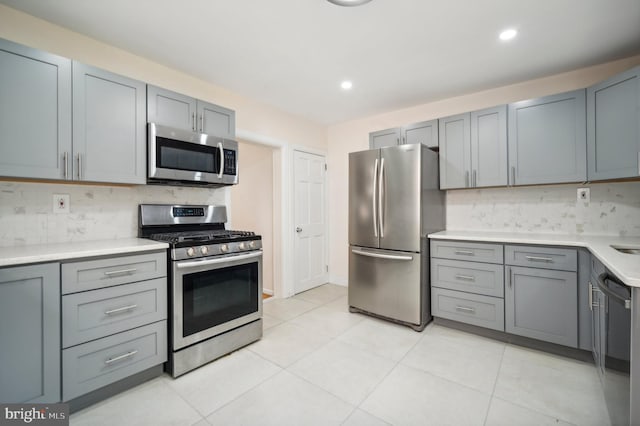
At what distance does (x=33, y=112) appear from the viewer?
1.71m

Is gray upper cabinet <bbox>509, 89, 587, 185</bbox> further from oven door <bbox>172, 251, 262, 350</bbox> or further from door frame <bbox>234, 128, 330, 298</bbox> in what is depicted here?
oven door <bbox>172, 251, 262, 350</bbox>

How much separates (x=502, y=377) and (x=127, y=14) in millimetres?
3594

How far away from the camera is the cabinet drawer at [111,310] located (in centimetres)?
162

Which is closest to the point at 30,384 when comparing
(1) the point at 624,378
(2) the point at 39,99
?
(2) the point at 39,99

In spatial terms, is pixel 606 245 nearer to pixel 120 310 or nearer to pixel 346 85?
pixel 346 85

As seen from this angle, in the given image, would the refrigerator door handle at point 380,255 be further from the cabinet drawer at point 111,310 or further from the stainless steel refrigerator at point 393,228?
the cabinet drawer at point 111,310

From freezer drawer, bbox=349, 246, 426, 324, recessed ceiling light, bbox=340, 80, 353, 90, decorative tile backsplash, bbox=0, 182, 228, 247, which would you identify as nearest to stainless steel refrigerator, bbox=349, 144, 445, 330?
freezer drawer, bbox=349, 246, 426, 324

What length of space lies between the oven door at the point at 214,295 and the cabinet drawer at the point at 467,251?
1742 millimetres

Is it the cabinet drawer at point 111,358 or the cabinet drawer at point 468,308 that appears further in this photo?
the cabinet drawer at point 468,308

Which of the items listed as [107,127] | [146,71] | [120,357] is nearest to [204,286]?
[120,357]

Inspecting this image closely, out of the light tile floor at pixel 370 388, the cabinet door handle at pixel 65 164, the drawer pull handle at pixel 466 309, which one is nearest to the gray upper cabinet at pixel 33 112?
the cabinet door handle at pixel 65 164

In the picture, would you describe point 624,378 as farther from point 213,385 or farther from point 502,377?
point 213,385

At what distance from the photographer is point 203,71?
271cm

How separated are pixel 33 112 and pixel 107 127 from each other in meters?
0.37
